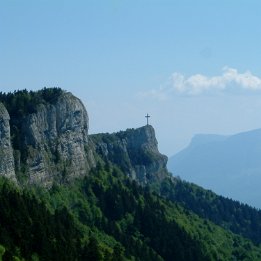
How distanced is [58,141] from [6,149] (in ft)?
85.4

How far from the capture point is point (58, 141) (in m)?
159

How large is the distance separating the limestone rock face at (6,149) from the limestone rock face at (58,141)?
9.16 m

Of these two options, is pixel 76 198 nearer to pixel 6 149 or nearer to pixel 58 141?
pixel 58 141

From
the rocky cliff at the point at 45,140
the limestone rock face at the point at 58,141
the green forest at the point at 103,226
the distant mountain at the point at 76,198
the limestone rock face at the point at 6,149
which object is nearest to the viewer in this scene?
the green forest at the point at 103,226

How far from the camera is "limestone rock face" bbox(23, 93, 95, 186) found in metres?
147

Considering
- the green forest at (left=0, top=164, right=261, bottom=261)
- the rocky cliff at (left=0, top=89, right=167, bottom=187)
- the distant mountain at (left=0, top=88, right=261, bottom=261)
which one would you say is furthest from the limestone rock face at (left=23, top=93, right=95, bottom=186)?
the green forest at (left=0, top=164, right=261, bottom=261)

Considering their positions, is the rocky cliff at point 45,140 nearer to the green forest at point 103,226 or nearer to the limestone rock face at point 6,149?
the limestone rock face at point 6,149

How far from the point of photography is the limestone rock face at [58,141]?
147 meters

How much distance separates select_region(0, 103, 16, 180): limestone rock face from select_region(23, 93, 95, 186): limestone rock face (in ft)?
30.0

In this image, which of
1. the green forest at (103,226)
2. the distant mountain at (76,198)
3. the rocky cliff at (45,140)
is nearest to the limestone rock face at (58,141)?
the rocky cliff at (45,140)

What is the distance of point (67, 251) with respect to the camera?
109 m

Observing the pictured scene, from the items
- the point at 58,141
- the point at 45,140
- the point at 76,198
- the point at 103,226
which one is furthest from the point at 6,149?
the point at 103,226

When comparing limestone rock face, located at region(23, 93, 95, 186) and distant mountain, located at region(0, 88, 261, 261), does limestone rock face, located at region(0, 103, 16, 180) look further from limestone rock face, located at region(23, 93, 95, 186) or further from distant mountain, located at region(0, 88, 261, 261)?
limestone rock face, located at region(23, 93, 95, 186)

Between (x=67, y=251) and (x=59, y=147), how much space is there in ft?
174
